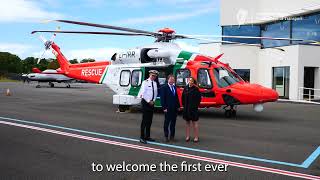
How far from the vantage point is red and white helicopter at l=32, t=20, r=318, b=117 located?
1441 cm

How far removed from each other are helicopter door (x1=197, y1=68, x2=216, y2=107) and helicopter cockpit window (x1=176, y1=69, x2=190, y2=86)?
0.57 metres

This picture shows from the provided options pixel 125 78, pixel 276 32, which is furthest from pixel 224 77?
pixel 276 32

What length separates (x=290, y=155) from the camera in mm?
8164

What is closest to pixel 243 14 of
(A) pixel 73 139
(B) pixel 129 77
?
(B) pixel 129 77

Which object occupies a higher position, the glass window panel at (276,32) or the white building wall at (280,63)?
the glass window panel at (276,32)

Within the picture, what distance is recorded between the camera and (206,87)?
15.0 m

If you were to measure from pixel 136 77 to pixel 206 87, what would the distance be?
3561 mm

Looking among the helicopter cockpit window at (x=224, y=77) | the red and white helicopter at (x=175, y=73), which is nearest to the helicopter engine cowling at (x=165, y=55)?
the red and white helicopter at (x=175, y=73)

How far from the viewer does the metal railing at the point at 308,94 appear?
1049 inches

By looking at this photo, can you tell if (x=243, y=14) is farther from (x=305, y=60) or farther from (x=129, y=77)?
(x=129, y=77)

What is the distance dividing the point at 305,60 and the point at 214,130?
1745cm

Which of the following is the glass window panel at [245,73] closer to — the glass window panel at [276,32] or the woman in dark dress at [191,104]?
the glass window panel at [276,32]

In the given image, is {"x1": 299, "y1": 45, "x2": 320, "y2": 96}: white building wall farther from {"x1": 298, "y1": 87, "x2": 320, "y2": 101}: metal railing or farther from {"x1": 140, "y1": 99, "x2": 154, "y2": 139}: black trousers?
{"x1": 140, "y1": 99, "x2": 154, "y2": 139}: black trousers

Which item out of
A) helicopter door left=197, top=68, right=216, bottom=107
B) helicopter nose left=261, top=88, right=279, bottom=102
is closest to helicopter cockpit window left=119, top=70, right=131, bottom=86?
helicopter door left=197, top=68, right=216, bottom=107
